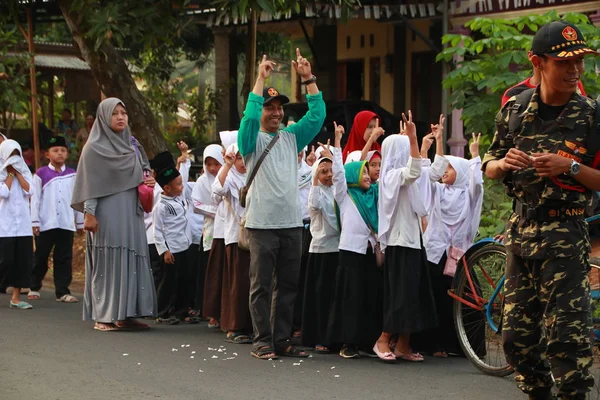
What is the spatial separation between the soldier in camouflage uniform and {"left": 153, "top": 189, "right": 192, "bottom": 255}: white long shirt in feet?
17.2

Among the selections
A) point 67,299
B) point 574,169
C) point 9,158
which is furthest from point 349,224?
point 9,158

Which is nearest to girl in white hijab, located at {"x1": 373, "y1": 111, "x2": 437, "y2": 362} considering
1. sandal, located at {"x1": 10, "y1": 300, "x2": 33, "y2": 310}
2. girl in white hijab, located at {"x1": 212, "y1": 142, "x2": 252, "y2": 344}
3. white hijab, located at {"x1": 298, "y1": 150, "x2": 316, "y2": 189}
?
girl in white hijab, located at {"x1": 212, "y1": 142, "x2": 252, "y2": 344}

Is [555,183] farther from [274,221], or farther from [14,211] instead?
[14,211]

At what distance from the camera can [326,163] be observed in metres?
8.47

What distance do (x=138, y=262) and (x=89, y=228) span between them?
549mm

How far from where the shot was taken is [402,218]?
8070 millimetres

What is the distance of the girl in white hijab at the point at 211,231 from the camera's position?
9734 mm

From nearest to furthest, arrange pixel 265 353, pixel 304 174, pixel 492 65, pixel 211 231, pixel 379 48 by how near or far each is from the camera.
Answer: pixel 265 353 → pixel 211 231 → pixel 304 174 → pixel 492 65 → pixel 379 48

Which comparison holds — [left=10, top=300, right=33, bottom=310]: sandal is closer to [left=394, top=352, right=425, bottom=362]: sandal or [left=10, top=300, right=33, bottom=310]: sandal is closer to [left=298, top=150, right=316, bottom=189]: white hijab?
[left=298, top=150, right=316, bottom=189]: white hijab

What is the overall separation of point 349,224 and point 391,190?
1.56 feet

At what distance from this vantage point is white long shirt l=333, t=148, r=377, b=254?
827 cm

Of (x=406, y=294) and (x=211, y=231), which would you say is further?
(x=211, y=231)

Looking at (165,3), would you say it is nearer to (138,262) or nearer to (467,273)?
(138,262)

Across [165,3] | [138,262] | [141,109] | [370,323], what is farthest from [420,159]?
[141,109]
